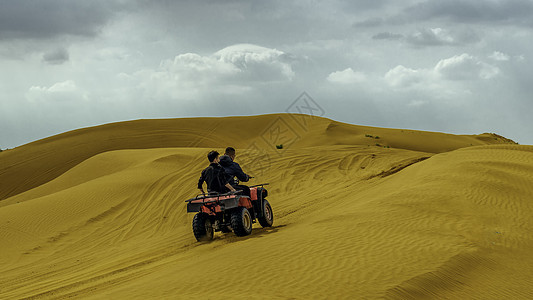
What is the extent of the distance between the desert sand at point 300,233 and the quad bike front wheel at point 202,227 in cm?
25

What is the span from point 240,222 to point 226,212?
52 cm

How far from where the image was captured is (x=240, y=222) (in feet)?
33.6

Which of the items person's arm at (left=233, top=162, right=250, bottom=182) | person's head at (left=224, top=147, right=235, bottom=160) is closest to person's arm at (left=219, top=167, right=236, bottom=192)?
person's arm at (left=233, top=162, right=250, bottom=182)

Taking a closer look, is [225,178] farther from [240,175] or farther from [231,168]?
[240,175]

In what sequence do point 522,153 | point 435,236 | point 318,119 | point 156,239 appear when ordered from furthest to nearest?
point 318,119 → point 522,153 → point 156,239 → point 435,236

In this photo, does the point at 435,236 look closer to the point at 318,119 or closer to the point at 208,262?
the point at 208,262

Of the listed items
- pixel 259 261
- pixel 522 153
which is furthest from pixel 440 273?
pixel 522 153

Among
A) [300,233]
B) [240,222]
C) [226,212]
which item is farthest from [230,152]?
[300,233]

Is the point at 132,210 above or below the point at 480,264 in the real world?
above

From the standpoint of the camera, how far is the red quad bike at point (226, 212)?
10.1 meters

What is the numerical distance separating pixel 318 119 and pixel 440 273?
36130 millimetres

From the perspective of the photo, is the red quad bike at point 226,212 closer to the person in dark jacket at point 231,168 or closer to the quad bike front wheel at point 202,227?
the quad bike front wheel at point 202,227

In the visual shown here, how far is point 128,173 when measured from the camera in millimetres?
19000

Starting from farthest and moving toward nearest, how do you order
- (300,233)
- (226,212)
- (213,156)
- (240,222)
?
(226,212), (240,222), (213,156), (300,233)
